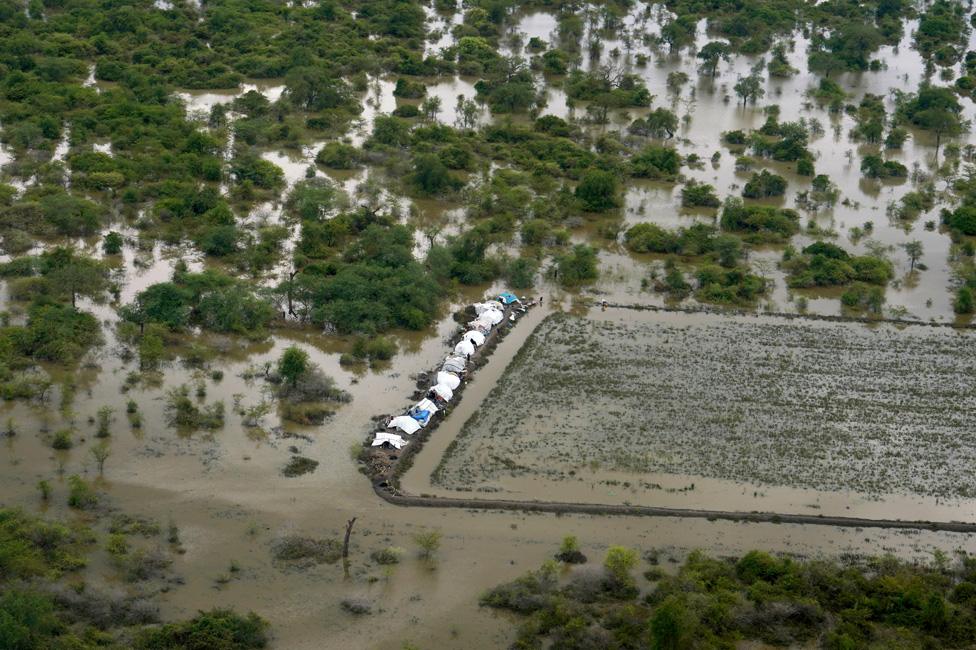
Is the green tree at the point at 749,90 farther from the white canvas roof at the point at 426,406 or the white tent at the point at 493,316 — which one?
the white canvas roof at the point at 426,406

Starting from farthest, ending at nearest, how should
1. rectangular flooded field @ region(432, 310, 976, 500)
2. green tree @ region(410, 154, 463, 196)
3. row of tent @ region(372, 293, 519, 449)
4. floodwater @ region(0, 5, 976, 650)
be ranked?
green tree @ region(410, 154, 463, 196)
row of tent @ region(372, 293, 519, 449)
rectangular flooded field @ region(432, 310, 976, 500)
floodwater @ region(0, 5, 976, 650)

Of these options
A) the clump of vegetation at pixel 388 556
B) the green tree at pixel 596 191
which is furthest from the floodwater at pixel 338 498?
the green tree at pixel 596 191

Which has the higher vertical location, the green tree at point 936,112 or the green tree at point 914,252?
the green tree at point 936,112

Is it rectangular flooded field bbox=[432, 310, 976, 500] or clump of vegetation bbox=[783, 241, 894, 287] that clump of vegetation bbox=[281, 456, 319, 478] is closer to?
rectangular flooded field bbox=[432, 310, 976, 500]

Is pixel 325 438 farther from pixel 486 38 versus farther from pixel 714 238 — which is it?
pixel 486 38

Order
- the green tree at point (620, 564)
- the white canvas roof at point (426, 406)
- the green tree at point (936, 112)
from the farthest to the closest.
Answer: the green tree at point (936, 112) < the white canvas roof at point (426, 406) < the green tree at point (620, 564)

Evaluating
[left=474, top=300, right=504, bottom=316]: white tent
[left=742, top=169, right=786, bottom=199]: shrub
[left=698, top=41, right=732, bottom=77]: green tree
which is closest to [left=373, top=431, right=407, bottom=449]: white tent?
[left=474, top=300, right=504, bottom=316]: white tent

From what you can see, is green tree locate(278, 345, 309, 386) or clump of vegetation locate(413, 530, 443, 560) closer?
clump of vegetation locate(413, 530, 443, 560)
